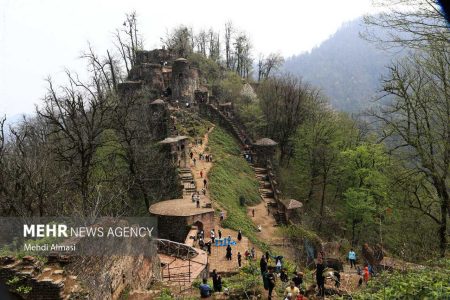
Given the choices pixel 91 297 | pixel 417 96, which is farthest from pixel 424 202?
pixel 91 297

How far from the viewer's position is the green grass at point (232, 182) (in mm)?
25250

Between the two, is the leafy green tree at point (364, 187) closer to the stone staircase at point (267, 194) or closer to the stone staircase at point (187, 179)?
the stone staircase at point (267, 194)

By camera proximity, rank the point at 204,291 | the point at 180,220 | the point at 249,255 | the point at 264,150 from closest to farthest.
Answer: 1. the point at 204,291
2. the point at 249,255
3. the point at 180,220
4. the point at 264,150

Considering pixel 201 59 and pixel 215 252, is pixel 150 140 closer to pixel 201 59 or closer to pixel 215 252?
pixel 215 252

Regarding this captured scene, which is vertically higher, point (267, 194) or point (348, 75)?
point (348, 75)

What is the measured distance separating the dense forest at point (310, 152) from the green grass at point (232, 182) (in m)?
3.64

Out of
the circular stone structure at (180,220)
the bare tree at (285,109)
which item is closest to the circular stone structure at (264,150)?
the bare tree at (285,109)

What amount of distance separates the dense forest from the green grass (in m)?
3.64

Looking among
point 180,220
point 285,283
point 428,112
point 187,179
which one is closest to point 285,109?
point 187,179

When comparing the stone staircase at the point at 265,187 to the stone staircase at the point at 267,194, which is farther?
the stone staircase at the point at 265,187

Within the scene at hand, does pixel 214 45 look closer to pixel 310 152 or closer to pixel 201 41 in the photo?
pixel 201 41

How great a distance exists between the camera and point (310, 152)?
35.2 m

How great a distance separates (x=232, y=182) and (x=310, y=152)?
30.0 feet

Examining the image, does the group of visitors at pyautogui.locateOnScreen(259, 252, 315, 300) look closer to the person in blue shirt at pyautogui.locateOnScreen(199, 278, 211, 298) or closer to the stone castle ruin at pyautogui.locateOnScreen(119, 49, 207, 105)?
the person in blue shirt at pyautogui.locateOnScreen(199, 278, 211, 298)
